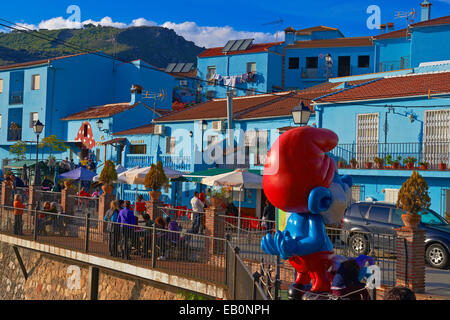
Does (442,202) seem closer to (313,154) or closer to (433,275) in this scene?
(433,275)

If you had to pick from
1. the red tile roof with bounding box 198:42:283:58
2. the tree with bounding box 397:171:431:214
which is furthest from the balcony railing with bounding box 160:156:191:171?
the tree with bounding box 397:171:431:214

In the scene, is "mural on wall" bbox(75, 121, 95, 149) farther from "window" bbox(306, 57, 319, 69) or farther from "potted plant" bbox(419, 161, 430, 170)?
"potted plant" bbox(419, 161, 430, 170)

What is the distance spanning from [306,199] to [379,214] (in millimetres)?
7859

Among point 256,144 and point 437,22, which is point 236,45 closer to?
point 437,22

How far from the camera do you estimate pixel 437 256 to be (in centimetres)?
1395

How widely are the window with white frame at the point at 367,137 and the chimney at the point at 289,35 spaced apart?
1148 inches

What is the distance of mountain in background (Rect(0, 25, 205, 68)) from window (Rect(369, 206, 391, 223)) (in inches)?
4043

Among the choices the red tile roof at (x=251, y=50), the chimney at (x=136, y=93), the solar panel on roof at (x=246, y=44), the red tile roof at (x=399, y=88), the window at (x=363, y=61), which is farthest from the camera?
the solar panel on roof at (x=246, y=44)

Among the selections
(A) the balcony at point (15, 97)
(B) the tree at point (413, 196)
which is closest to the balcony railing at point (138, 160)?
(A) the balcony at point (15, 97)

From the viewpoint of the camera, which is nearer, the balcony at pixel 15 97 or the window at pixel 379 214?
the window at pixel 379 214

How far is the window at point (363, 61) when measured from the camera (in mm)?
46469

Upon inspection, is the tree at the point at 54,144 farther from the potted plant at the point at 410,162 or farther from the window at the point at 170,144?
the potted plant at the point at 410,162
